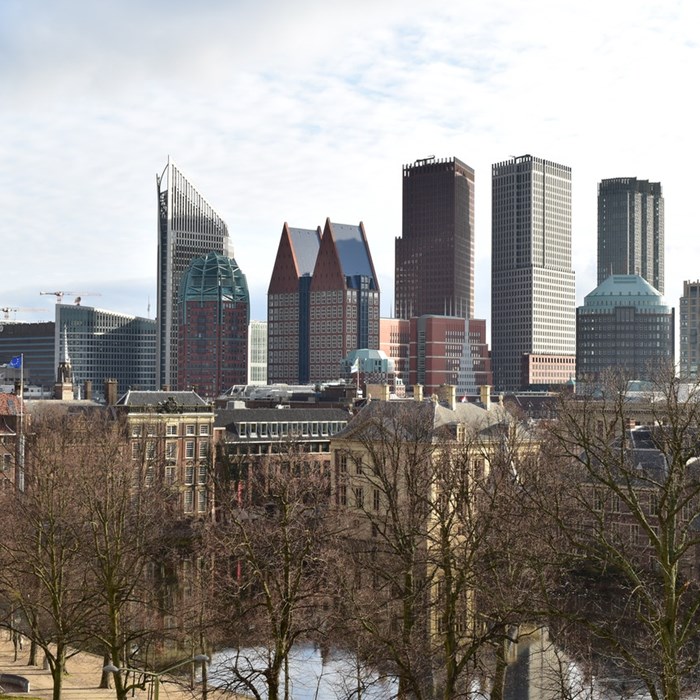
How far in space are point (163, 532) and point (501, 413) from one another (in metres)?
41.0

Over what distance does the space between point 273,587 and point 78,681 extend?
487 inches

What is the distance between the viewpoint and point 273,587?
230 feet

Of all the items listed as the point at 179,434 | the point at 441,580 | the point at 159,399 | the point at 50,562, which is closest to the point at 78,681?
the point at 50,562

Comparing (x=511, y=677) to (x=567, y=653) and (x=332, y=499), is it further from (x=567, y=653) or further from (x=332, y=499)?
(x=332, y=499)

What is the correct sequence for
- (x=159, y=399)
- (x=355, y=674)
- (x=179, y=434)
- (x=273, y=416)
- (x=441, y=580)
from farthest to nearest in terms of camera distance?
1. (x=273, y=416)
2. (x=159, y=399)
3. (x=179, y=434)
4. (x=355, y=674)
5. (x=441, y=580)

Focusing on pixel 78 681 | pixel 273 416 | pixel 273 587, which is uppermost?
pixel 273 416

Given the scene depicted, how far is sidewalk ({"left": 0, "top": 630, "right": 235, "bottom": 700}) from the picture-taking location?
65.0 meters

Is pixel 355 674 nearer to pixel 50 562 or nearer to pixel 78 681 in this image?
pixel 78 681

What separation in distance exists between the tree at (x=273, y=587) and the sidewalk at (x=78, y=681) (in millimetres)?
3367

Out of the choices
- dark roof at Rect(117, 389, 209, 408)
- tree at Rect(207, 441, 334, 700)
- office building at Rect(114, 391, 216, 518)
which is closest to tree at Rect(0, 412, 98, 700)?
tree at Rect(207, 441, 334, 700)

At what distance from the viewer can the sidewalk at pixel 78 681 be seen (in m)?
65.0

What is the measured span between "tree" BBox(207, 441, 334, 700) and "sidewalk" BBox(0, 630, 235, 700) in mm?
3367

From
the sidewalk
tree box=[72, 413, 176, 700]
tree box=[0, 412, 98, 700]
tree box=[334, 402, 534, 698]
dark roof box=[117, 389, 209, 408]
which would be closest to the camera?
tree box=[334, 402, 534, 698]

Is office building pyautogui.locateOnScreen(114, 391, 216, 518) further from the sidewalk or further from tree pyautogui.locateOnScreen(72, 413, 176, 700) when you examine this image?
the sidewalk
